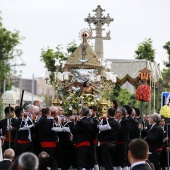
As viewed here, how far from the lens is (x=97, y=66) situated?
27.1 metres

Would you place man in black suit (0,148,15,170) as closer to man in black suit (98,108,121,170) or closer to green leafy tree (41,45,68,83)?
man in black suit (98,108,121,170)

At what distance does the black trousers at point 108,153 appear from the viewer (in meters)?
21.9

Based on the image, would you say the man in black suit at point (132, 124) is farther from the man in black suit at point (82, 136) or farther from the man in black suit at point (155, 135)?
the man in black suit at point (82, 136)

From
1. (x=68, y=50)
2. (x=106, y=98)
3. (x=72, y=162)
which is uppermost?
(x=68, y=50)

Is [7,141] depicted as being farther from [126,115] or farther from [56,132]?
[126,115]

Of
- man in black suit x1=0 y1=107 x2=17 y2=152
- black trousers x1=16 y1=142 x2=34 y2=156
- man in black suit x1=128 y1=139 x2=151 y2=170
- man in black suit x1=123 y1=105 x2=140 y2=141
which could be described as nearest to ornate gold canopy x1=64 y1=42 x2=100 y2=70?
man in black suit x1=123 y1=105 x2=140 y2=141

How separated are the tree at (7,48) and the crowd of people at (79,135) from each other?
94.9 feet

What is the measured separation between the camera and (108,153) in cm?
2206

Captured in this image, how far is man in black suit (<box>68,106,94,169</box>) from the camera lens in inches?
836

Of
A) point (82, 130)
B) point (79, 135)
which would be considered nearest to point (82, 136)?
point (79, 135)

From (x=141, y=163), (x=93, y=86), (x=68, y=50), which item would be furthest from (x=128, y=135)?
(x=68, y=50)

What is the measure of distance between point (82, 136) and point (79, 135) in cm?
9

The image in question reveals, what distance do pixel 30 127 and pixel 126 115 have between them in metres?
3.01

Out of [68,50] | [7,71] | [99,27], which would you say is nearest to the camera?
[99,27]
